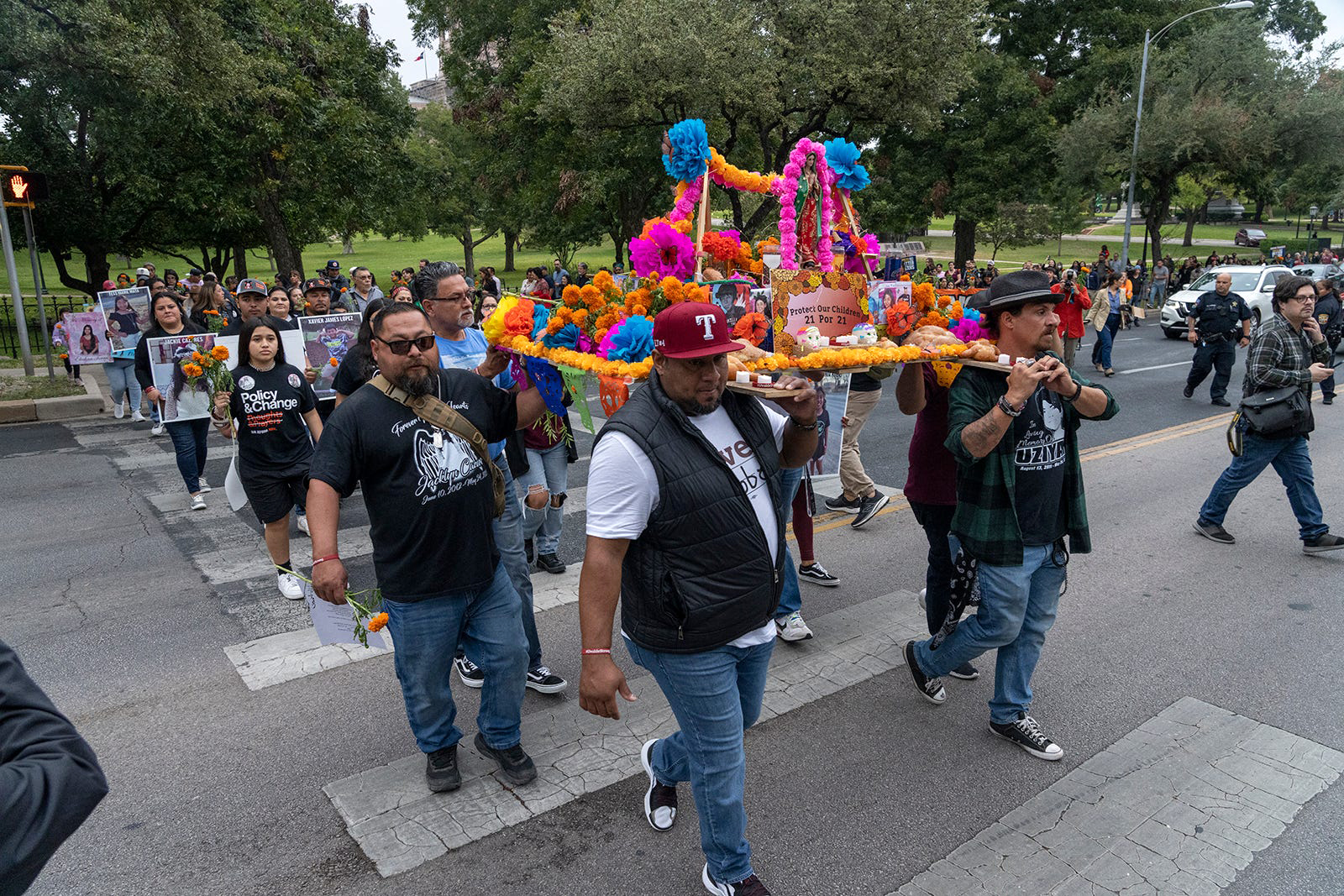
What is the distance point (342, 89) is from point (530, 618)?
2150cm

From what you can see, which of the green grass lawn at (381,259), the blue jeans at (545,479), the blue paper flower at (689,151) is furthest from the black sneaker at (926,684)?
the green grass lawn at (381,259)

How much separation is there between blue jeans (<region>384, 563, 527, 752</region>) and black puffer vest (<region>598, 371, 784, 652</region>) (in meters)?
0.99

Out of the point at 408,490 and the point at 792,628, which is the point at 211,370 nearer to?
the point at 408,490

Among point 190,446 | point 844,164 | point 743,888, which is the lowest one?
point 743,888

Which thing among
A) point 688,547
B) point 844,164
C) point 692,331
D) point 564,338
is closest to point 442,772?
point 688,547

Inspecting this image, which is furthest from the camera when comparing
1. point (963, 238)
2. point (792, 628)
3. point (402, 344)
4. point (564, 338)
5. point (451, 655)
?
A: point (963, 238)

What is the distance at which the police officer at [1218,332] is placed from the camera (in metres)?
12.2

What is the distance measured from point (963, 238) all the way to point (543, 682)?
28906 mm

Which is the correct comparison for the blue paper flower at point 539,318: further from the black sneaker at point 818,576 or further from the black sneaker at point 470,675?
the black sneaker at point 818,576

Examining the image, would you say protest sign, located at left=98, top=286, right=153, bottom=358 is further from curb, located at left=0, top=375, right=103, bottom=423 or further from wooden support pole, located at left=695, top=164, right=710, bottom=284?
wooden support pole, located at left=695, top=164, right=710, bottom=284

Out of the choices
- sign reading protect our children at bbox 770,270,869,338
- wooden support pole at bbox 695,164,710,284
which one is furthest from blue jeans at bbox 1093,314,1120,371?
sign reading protect our children at bbox 770,270,869,338

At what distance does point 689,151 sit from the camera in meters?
4.79

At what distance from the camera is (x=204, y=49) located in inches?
559

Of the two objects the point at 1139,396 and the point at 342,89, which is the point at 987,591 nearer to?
the point at 1139,396
